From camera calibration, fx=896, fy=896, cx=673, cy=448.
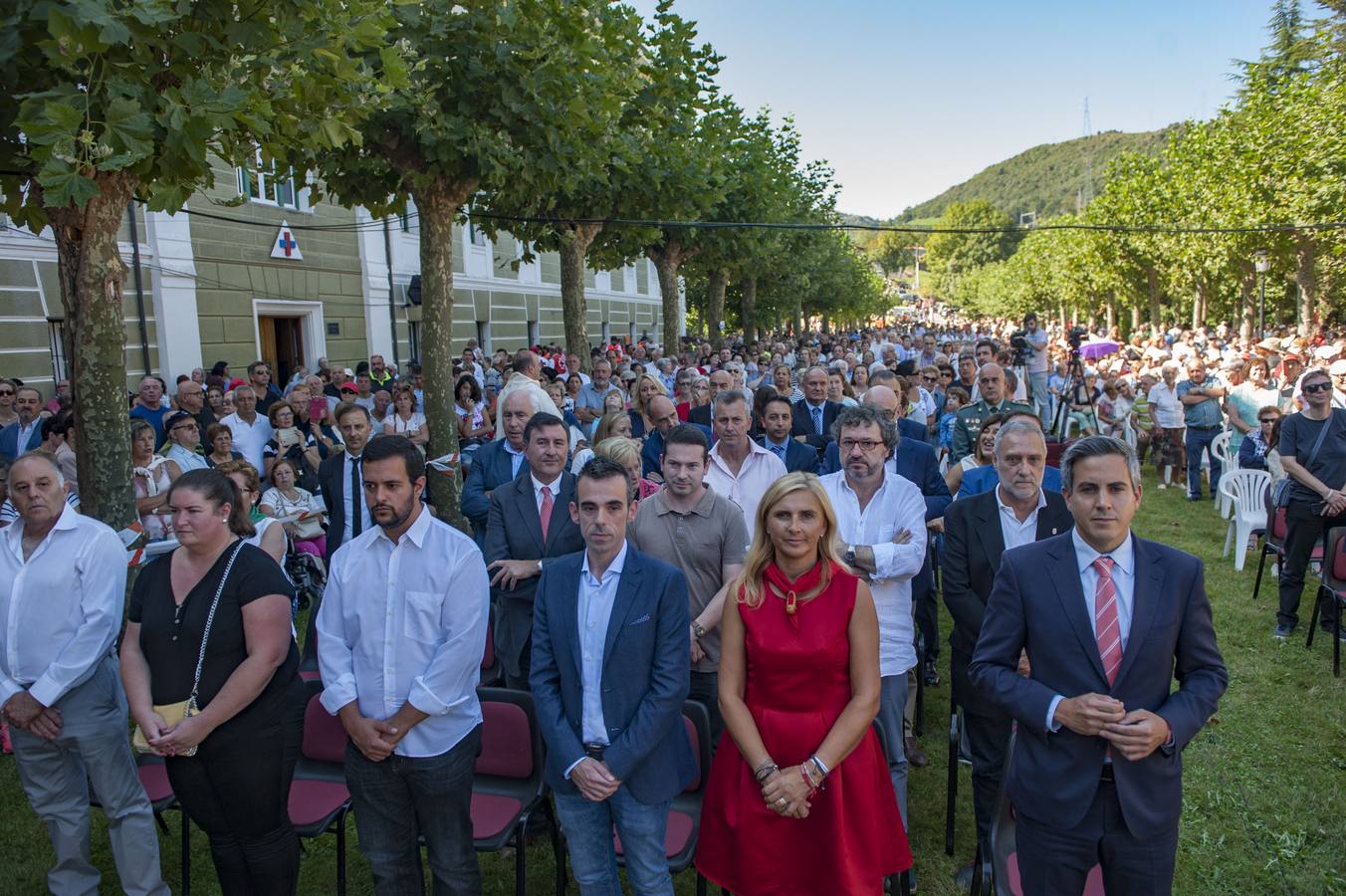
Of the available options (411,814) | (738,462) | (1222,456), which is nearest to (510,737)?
(411,814)

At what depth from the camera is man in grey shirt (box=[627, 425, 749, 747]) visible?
13.1ft

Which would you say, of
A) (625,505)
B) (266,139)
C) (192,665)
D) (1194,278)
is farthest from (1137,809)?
(1194,278)

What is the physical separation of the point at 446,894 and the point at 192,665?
1235 millimetres

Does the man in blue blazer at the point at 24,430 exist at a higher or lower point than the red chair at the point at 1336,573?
higher

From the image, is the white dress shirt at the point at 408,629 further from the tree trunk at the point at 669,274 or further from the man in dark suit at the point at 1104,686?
the tree trunk at the point at 669,274

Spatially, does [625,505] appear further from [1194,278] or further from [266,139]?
[1194,278]

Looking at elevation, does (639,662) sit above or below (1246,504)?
above

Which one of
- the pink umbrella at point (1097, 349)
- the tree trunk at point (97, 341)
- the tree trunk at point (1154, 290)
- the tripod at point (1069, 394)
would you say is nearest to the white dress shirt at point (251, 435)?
the tree trunk at point (97, 341)

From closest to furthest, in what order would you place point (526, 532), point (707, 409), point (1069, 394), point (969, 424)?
1. point (526, 532)
2. point (969, 424)
3. point (707, 409)
4. point (1069, 394)

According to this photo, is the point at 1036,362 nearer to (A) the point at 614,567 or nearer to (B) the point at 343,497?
(B) the point at 343,497

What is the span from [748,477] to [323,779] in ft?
8.54

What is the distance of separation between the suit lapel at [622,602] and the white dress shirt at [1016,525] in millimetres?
1752

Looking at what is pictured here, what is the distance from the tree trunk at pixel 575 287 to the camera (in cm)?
1426

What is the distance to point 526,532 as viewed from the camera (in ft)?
14.3
